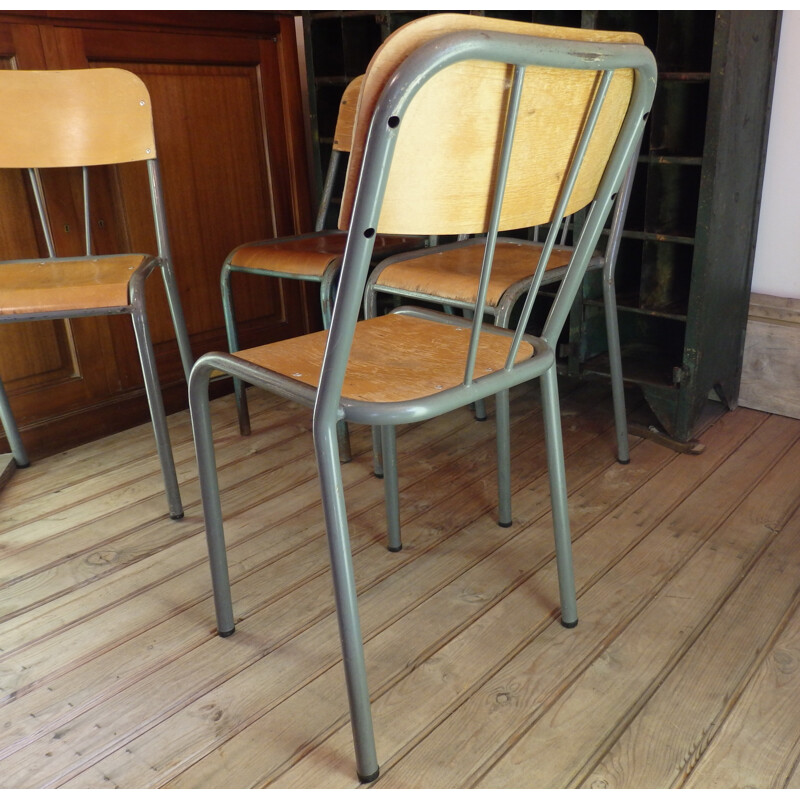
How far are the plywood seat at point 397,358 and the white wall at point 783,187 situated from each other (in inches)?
45.3

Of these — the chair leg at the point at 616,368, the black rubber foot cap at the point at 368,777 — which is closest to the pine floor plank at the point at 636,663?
the black rubber foot cap at the point at 368,777

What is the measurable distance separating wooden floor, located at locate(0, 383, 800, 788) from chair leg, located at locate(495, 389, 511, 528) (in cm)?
4

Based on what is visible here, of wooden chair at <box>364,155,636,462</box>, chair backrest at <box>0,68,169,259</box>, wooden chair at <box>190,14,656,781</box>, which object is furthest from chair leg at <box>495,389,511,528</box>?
chair backrest at <box>0,68,169,259</box>

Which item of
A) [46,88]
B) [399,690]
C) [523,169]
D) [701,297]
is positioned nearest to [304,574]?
[399,690]

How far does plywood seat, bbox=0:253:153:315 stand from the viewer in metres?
1.47

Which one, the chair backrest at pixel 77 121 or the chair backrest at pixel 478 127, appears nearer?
the chair backrest at pixel 478 127

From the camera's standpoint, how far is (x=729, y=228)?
1.80 metres

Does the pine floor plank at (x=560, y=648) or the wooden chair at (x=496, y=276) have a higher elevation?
the wooden chair at (x=496, y=276)

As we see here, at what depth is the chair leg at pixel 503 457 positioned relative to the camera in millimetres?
1425

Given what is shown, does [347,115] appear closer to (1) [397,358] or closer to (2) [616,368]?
(2) [616,368]

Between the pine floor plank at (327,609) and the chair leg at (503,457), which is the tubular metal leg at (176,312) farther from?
the chair leg at (503,457)

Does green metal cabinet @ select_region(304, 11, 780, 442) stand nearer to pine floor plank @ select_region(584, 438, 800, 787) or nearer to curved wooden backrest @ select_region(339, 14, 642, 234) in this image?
pine floor plank @ select_region(584, 438, 800, 787)

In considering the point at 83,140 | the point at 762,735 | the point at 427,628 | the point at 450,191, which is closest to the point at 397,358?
the point at 450,191

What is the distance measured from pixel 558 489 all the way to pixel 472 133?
0.59m
